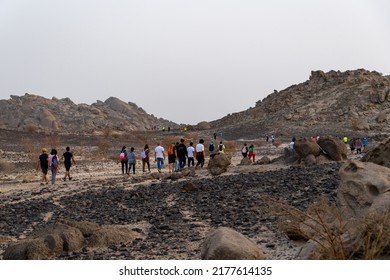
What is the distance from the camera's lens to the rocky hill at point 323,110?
6069 centimetres

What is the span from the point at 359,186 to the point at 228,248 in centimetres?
241

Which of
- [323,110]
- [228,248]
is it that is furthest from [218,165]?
[323,110]

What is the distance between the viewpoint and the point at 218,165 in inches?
754

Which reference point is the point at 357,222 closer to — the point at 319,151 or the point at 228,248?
the point at 228,248

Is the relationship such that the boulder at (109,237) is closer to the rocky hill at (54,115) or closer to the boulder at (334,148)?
the boulder at (334,148)

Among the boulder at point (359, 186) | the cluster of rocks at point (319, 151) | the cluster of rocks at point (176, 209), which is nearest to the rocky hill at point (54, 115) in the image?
the cluster of rocks at point (319, 151)

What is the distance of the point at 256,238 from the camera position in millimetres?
9062

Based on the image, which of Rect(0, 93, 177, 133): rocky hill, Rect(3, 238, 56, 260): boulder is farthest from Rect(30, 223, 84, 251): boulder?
Rect(0, 93, 177, 133): rocky hill

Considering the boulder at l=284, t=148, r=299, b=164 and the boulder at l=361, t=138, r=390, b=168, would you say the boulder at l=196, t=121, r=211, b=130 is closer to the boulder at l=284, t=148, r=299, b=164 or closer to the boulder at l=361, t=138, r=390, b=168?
the boulder at l=284, t=148, r=299, b=164

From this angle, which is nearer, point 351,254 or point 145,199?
point 351,254

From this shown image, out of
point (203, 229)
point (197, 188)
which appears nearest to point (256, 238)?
point (203, 229)

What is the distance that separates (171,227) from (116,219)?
6.04ft

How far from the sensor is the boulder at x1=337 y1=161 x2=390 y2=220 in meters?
7.82
